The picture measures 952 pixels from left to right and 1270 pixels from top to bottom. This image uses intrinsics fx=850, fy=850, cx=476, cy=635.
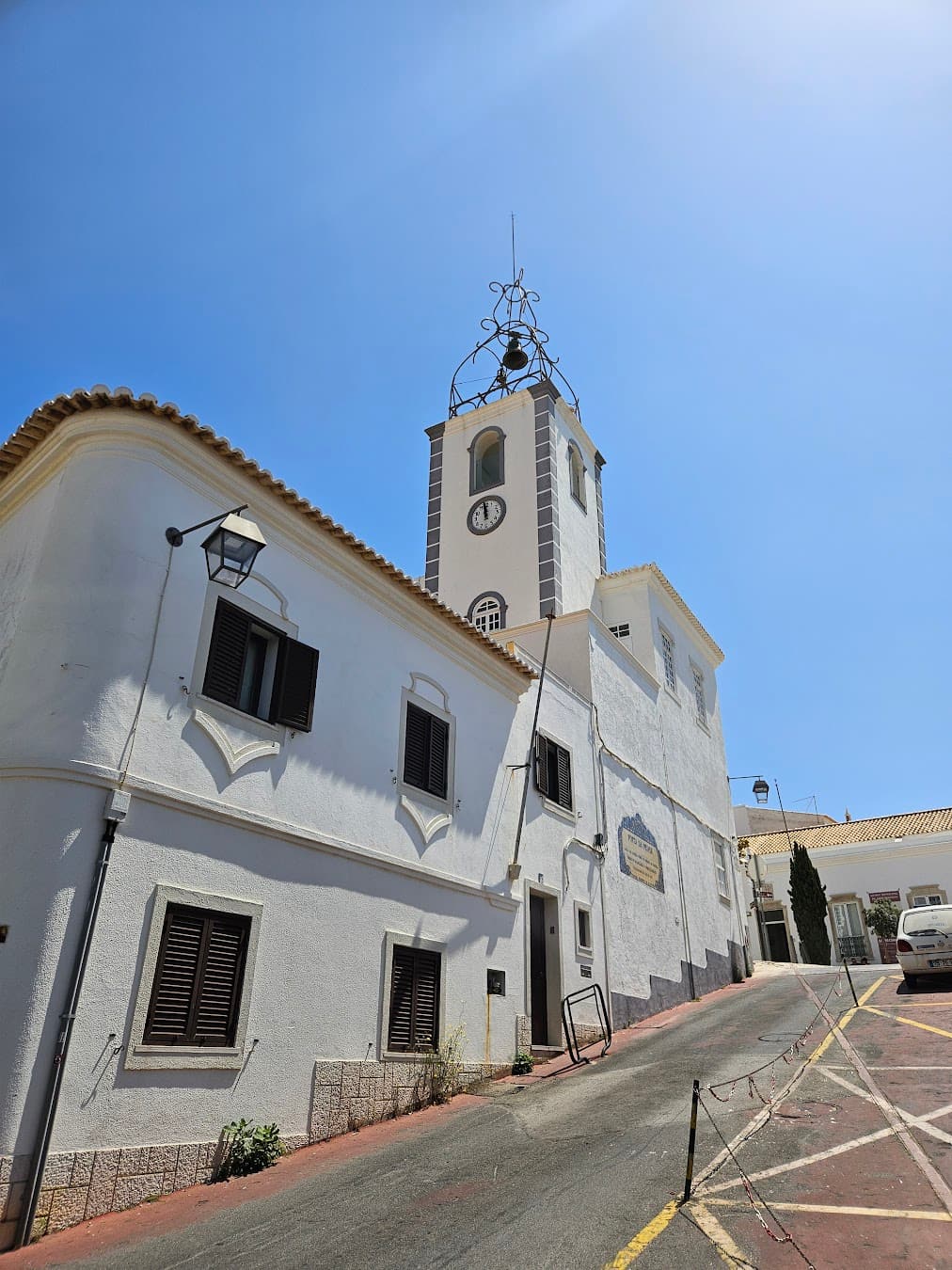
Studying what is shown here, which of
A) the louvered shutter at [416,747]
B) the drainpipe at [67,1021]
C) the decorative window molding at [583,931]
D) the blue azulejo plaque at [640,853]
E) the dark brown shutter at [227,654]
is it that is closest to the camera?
the drainpipe at [67,1021]

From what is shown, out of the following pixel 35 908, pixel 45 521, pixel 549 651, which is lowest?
pixel 35 908

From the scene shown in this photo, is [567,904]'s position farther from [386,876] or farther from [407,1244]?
[407,1244]

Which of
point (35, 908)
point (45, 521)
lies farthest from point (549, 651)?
point (35, 908)

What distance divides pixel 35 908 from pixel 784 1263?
5.47 m

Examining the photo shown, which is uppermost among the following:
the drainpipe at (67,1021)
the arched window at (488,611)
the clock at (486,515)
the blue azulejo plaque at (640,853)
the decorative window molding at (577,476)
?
the decorative window molding at (577,476)

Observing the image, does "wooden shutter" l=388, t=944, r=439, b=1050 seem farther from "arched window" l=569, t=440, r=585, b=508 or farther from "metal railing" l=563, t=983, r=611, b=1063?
"arched window" l=569, t=440, r=585, b=508

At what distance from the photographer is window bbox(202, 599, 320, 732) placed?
28.1 feet

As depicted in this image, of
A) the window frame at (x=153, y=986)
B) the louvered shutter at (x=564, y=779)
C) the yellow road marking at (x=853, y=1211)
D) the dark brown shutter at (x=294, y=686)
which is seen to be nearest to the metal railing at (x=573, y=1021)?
the louvered shutter at (x=564, y=779)

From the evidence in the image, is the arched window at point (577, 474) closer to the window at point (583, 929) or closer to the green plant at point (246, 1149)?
the window at point (583, 929)

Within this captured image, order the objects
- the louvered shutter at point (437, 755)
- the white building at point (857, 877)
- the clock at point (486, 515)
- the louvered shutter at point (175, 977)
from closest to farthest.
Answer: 1. the louvered shutter at point (175, 977)
2. the louvered shutter at point (437, 755)
3. the clock at point (486, 515)
4. the white building at point (857, 877)

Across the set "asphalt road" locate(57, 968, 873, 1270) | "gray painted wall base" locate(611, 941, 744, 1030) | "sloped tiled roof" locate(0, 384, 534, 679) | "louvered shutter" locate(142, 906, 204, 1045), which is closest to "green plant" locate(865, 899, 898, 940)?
"gray painted wall base" locate(611, 941, 744, 1030)

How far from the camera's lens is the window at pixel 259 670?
856 cm

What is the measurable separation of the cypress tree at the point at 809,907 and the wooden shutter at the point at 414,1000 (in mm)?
25401

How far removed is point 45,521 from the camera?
328 inches
